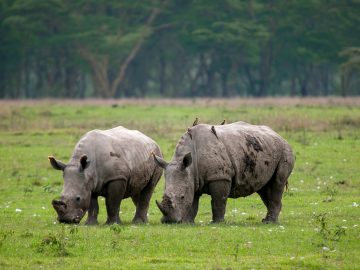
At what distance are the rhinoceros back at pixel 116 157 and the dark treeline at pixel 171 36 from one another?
52.6m

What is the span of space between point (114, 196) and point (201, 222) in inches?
61.1

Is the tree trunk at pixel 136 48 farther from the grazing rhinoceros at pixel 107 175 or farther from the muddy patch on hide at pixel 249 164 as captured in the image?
the muddy patch on hide at pixel 249 164

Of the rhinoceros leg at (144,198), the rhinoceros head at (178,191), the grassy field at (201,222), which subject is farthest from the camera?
the rhinoceros leg at (144,198)

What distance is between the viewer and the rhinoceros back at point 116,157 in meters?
15.9

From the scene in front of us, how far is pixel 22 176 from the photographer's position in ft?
77.7

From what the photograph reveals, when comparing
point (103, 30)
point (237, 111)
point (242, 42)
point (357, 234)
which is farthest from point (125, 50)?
point (357, 234)

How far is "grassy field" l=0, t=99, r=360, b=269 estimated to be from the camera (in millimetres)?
12516

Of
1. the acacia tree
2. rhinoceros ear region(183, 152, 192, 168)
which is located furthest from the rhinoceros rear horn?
the acacia tree

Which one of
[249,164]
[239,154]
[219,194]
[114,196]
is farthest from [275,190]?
[114,196]

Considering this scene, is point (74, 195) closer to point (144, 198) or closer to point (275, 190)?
point (144, 198)

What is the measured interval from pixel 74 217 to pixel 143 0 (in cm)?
5911

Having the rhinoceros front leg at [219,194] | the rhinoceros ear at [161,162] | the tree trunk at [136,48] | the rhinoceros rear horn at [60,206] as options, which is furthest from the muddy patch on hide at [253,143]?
A: the tree trunk at [136,48]

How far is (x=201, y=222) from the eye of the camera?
53.5 ft

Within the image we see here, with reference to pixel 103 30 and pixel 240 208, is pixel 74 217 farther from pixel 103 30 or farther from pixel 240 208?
pixel 103 30
